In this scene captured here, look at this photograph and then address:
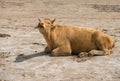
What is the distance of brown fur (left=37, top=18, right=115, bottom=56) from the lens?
10914 mm

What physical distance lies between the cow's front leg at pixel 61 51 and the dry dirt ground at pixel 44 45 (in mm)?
153

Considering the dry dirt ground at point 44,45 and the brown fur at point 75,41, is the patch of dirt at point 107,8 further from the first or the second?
the brown fur at point 75,41

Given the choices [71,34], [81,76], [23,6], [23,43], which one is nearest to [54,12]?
[23,6]

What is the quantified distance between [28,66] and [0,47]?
249 cm

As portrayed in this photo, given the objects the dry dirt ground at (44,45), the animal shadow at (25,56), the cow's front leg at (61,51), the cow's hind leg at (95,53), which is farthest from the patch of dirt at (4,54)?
the cow's hind leg at (95,53)

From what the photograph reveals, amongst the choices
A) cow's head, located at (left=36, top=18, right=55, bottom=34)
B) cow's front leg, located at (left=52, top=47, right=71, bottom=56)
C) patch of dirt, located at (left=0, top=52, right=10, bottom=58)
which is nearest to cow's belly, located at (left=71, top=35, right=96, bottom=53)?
cow's front leg, located at (left=52, top=47, right=71, bottom=56)

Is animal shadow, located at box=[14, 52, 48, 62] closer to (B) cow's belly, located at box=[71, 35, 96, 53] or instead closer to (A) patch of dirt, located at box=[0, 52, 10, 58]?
(A) patch of dirt, located at box=[0, 52, 10, 58]

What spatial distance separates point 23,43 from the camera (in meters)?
12.9

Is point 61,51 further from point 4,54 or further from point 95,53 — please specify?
point 4,54

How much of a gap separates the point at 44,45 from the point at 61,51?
69.9 inches

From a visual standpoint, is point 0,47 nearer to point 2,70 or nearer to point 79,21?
point 2,70

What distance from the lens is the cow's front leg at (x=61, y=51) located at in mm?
10839

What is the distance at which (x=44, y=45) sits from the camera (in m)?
12.6

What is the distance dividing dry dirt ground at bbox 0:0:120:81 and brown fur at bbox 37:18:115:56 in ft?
0.81
